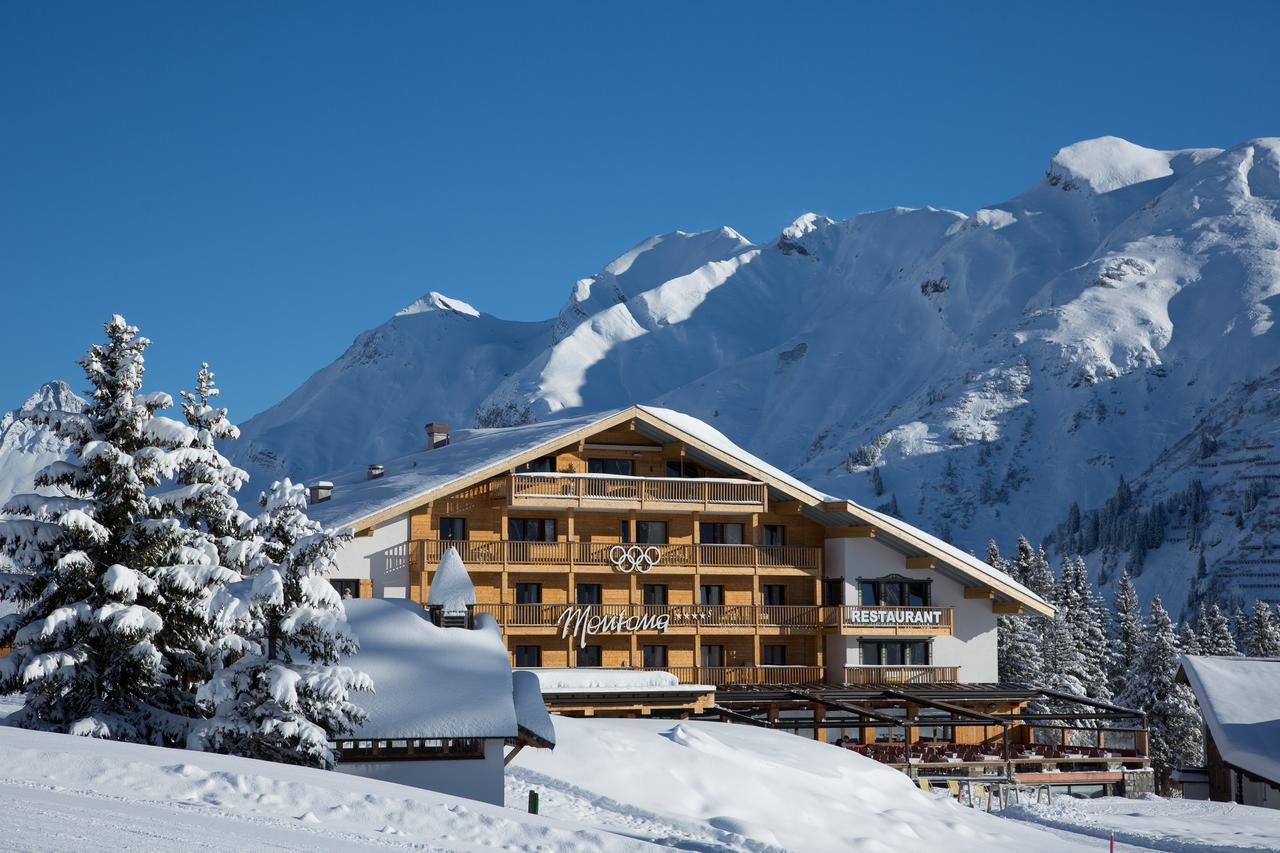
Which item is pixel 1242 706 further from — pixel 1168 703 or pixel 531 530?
pixel 531 530

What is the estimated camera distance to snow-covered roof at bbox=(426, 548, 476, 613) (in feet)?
108

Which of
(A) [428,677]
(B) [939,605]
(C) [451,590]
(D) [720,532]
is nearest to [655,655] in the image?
(D) [720,532]

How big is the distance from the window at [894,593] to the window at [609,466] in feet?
31.4

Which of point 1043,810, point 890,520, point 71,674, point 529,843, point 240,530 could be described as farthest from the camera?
point 890,520

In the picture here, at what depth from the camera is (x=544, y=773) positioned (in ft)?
105

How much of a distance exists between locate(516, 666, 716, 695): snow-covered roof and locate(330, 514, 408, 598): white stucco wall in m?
5.78

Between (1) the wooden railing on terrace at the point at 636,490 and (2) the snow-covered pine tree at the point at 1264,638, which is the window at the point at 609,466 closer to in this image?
(1) the wooden railing on terrace at the point at 636,490

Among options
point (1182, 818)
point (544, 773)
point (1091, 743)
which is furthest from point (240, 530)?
point (1091, 743)

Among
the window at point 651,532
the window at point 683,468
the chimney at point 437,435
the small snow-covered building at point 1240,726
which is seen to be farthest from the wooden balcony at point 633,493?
the small snow-covered building at point 1240,726

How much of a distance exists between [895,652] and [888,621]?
6.07ft

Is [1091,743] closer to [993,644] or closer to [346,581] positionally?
[993,644]

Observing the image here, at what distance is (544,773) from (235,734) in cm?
825

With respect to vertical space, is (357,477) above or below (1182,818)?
above

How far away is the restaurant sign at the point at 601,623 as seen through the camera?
49.9m
